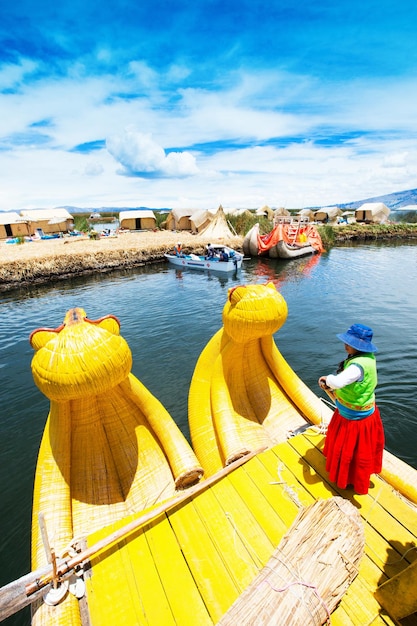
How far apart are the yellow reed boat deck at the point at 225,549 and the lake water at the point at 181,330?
2.68 metres

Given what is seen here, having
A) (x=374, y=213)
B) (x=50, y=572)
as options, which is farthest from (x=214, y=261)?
(x=374, y=213)

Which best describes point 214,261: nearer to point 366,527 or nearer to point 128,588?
point 366,527

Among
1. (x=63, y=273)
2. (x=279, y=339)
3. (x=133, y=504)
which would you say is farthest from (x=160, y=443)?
(x=63, y=273)

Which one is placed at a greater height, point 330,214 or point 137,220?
point 330,214

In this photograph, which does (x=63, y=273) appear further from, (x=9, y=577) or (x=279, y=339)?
(x=9, y=577)

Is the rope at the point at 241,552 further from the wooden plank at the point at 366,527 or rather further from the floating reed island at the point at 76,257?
the floating reed island at the point at 76,257

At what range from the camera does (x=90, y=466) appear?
486 centimetres

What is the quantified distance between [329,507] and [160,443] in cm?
301

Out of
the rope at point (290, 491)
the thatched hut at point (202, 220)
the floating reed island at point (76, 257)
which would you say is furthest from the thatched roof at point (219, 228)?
the rope at point (290, 491)

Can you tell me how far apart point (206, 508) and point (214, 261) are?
2349 cm

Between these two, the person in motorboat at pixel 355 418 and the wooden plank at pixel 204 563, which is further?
the person in motorboat at pixel 355 418

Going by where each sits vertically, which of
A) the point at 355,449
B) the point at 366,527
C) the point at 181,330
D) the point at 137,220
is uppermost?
the point at 137,220

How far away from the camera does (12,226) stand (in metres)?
39.4

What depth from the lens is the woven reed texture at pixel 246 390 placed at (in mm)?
5156
